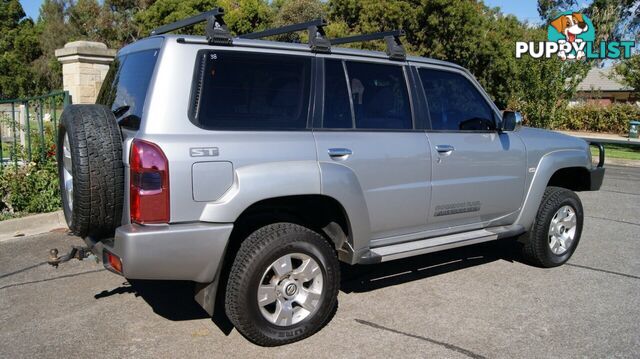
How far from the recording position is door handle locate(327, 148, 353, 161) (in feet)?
12.9

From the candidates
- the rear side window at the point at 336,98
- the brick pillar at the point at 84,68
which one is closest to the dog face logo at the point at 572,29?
the brick pillar at the point at 84,68

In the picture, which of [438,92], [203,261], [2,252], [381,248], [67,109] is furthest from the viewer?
[2,252]

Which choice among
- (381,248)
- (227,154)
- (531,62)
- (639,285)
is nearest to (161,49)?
(227,154)

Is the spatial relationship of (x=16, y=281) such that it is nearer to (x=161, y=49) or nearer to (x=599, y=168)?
(x=161, y=49)

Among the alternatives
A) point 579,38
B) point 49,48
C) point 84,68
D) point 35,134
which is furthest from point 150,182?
point 49,48

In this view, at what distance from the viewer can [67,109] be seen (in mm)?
3781

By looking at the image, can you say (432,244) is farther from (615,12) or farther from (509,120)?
(615,12)

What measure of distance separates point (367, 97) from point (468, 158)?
3.48ft

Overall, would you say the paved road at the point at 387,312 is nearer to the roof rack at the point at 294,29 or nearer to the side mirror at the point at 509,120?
the side mirror at the point at 509,120

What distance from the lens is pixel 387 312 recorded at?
173 inches

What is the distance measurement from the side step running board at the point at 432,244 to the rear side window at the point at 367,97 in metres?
0.94

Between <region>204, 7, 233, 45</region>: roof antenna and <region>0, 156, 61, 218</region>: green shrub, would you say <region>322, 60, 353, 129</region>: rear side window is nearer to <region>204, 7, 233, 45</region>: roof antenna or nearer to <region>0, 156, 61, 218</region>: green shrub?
<region>204, 7, 233, 45</region>: roof antenna

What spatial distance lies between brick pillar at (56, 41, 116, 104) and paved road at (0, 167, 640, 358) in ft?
8.97

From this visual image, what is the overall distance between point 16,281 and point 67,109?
1981 millimetres
